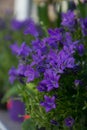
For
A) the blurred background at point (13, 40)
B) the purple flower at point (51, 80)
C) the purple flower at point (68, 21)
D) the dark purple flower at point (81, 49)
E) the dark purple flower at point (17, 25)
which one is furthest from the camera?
the dark purple flower at point (17, 25)

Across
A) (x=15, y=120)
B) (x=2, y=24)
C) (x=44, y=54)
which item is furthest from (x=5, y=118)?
(x=44, y=54)

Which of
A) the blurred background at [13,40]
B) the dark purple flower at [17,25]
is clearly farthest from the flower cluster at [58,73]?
the dark purple flower at [17,25]

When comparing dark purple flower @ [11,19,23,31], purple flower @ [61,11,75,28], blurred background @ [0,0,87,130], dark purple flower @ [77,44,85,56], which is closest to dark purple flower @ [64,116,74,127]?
dark purple flower @ [77,44,85,56]

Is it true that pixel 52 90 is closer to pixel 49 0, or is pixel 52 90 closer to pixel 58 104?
pixel 58 104

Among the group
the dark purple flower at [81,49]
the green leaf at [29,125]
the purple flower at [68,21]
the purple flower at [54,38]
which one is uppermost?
the purple flower at [68,21]

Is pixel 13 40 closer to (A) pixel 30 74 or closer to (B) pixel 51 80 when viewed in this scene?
(A) pixel 30 74

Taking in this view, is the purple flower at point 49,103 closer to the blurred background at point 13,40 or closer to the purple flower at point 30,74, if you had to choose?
the purple flower at point 30,74

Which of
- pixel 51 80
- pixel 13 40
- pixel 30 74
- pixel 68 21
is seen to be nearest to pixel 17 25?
pixel 13 40

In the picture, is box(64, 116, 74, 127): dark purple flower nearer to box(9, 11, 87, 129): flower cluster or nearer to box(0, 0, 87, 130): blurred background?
box(9, 11, 87, 129): flower cluster
